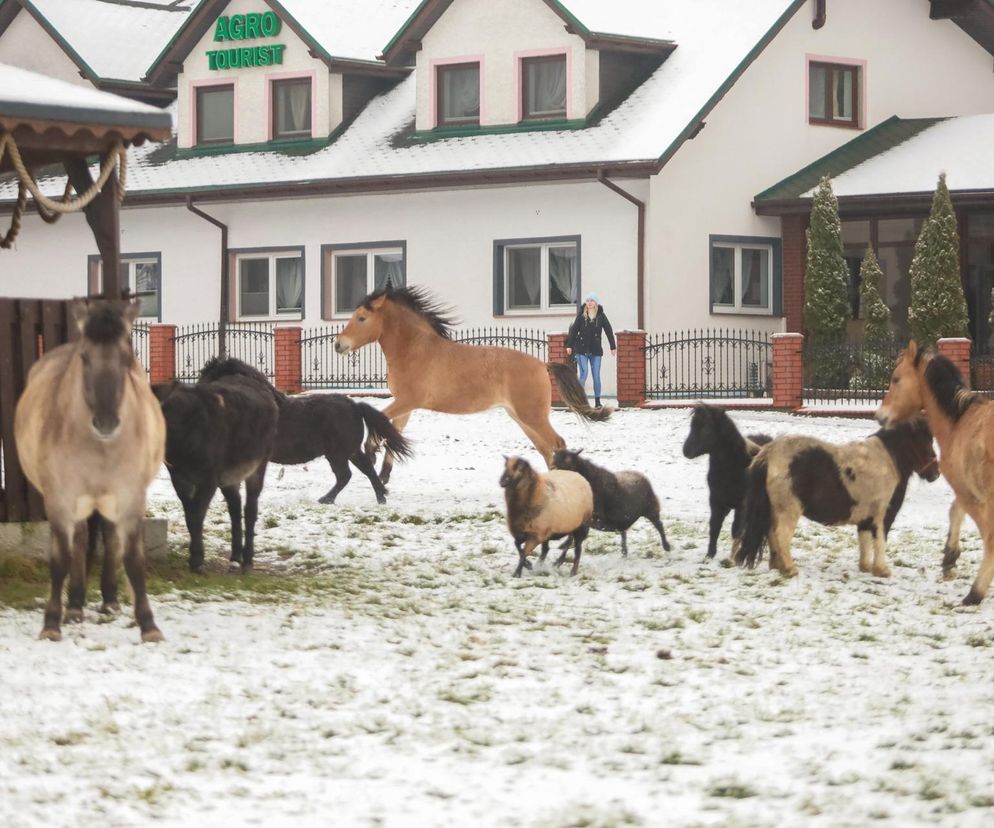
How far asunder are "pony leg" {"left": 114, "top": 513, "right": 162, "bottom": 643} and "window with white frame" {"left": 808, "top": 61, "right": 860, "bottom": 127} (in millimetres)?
24586

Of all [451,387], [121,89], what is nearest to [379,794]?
[451,387]

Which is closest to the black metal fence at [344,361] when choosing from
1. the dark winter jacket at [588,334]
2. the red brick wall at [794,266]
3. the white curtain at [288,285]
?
the white curtain at [288,285]

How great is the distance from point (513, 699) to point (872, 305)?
71.6 feet

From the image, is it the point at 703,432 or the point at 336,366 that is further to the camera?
the point at 336,366

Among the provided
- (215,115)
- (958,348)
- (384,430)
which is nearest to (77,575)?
(384,430)

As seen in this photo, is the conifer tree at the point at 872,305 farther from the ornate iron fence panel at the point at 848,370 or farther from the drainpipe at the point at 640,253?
the drainpipe at the point at 640,253

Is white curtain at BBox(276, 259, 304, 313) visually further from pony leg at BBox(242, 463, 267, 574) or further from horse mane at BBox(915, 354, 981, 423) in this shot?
horse mane at BBox(915, 354, 981, 423)

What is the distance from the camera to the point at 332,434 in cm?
1622

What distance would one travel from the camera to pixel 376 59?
34.9m

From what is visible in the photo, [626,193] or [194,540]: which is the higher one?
[626,193]

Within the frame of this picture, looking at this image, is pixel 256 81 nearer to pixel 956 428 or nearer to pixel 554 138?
pixel 554 138

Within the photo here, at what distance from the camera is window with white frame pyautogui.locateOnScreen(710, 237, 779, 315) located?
103 feet

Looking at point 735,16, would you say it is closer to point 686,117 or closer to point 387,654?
point 686,117

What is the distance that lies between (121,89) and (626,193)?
1330 centimetres
